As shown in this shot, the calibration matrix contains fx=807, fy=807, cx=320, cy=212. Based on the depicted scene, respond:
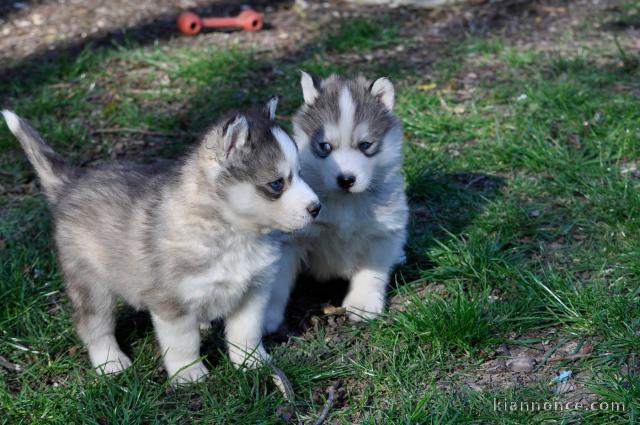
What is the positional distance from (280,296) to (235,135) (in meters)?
1.25

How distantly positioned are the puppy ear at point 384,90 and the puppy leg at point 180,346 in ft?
5.48

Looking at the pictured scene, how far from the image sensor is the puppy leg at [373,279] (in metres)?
4.59

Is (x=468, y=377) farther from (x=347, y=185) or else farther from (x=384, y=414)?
(x=347, y=185)

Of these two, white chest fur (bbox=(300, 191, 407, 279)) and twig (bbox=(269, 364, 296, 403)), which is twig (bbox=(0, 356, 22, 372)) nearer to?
twig (bbox=(269, 364, 296, 403))

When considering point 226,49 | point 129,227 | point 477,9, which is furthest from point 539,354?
point 477,9

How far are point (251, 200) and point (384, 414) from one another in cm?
116

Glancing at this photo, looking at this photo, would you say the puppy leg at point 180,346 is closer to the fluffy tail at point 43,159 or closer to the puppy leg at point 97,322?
the puppy leg at point 97,322

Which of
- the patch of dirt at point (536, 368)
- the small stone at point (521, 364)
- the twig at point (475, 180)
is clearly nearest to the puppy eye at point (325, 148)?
the patch of dirt at point (536, 368)

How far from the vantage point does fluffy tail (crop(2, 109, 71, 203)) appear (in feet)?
14.2

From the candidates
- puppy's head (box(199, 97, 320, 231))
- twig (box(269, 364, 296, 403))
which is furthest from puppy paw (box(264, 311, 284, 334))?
puppy's head (box(199, 97, 320, 231))

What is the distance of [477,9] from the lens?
893 cm

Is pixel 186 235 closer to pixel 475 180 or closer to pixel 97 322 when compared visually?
pixel 97 322

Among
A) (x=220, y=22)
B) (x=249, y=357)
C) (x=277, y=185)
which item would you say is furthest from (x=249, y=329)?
(x=220, y=22)

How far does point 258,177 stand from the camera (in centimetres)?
362
